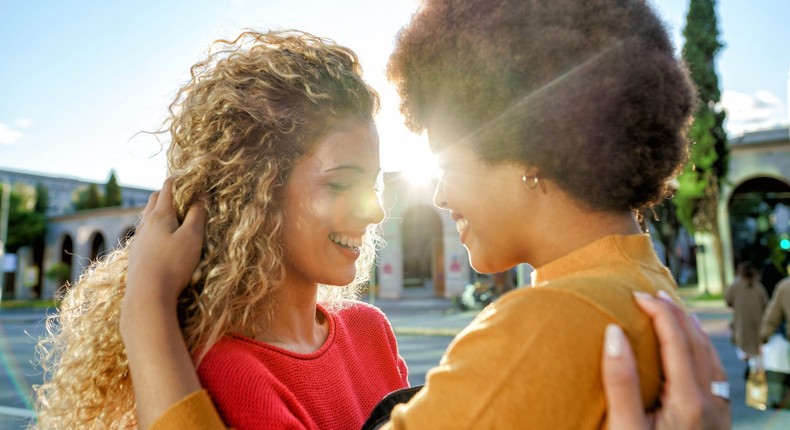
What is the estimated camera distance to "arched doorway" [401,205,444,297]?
35.2 m

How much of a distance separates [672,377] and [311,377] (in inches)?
43.1

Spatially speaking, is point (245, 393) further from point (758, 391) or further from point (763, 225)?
point (763, 225)

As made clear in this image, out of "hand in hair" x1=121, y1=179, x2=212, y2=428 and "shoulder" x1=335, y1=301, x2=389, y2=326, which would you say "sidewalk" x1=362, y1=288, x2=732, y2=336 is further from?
"hand in hair" x1=121, y1=179, x2=212, y2=428

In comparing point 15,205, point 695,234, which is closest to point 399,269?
point 695,234

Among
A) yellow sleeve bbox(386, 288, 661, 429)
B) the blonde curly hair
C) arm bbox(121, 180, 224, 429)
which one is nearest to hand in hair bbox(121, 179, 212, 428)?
arm bbox(121, 180, 224, 429)

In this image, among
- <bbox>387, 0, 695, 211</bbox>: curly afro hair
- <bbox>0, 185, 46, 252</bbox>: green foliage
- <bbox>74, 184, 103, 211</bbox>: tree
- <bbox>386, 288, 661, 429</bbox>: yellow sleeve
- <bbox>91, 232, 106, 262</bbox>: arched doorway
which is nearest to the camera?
<bbox>386, 288, 661, 429</bbox>: yellow sleeve

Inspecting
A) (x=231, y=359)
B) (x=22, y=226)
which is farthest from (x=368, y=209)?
(x=22, y=226)

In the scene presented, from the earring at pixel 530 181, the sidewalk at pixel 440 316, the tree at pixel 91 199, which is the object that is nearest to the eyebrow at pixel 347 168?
the earring at pixel 530 181

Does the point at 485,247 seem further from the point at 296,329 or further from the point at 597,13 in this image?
the point at 296,329

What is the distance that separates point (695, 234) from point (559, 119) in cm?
3024

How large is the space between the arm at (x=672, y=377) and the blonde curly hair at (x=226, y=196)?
1043 millimetres

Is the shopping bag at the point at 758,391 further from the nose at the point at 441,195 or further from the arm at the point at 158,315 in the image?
the arm at the point at 158,315

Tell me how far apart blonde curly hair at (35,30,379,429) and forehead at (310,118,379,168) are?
0.03m

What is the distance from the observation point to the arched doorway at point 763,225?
21.5 meters
